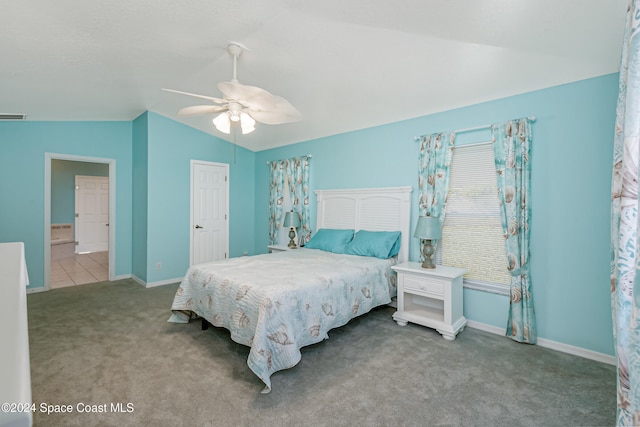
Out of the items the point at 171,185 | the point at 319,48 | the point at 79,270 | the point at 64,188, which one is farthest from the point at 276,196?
the point at 64,188

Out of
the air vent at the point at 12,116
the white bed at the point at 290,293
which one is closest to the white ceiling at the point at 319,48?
the air vent at the point at 12,116

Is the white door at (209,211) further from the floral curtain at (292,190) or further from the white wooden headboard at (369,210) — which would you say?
the white wooden headboard at (369,210)

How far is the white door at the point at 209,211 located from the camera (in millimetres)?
5160

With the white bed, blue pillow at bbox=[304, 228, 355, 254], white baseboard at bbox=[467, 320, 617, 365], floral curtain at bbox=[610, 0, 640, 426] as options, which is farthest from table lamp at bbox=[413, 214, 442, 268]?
floral curtain at bbox=[610, 0, 640, 426]

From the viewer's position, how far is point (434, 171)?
339cm

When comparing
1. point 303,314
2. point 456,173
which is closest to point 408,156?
point 456,173

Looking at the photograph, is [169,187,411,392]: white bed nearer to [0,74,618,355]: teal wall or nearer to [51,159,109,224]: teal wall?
[0,74,618,355]: teal wall

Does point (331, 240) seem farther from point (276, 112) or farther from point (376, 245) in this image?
point (276, 112)

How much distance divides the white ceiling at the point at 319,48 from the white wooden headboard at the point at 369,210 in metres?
1.04

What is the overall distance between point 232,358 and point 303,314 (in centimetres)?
73

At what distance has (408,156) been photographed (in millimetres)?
3703

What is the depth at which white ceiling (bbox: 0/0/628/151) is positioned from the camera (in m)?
2.00

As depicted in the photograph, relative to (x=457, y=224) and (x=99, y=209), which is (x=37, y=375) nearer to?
(x=457, y=224)

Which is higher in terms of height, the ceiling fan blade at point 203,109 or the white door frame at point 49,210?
the ceiling fan blade at point 203,109
